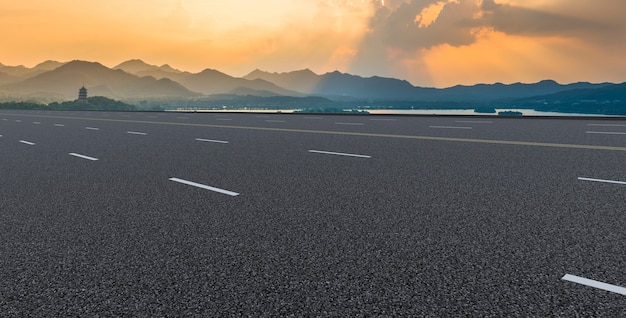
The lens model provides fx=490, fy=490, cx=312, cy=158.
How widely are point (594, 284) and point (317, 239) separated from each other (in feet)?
8.03

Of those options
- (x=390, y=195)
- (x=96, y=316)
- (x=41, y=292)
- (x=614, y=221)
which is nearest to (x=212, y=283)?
(x=96, y=316)

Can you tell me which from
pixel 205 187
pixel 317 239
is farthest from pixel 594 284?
pixel 205 187

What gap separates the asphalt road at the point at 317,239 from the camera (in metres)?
3.48

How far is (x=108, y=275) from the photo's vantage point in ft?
13.3

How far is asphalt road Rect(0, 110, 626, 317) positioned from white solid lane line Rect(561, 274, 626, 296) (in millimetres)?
14

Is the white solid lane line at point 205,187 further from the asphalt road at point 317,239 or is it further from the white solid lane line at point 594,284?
the white solid lane line at point 594,284

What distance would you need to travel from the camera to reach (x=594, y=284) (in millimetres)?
3691

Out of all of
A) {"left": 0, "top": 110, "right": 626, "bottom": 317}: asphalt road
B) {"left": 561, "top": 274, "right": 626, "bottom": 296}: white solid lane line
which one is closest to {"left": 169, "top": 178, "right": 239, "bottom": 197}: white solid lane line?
{"left": 0, "top": 110, "right": 626, "bottom": 317}: asphalt road

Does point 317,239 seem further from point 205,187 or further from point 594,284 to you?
point 205,187

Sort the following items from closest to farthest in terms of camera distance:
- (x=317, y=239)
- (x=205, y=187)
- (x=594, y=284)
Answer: (x=594, y=284) < (x=317, y=239) < (x=205, y=187)

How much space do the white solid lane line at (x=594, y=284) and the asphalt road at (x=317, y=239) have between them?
0.01 metres

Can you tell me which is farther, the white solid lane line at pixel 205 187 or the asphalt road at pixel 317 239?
the white solid lane line at pixel 205 187

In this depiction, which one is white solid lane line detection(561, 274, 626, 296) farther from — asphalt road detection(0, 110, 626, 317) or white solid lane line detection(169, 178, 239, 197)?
white solid lane line detection(169, 178, 239, 197)

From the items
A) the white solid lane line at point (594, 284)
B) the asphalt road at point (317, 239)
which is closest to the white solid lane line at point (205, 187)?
the asphalt road at point (317, 239)
